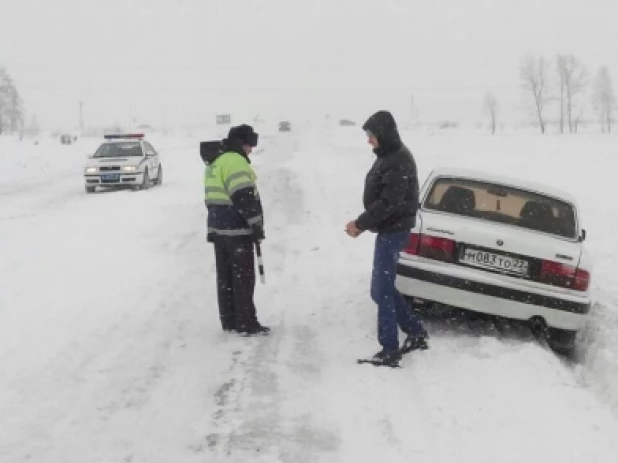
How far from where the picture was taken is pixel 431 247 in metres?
5.92

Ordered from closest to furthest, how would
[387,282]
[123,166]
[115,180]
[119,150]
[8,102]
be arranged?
[387,282], [115,180], [123,166], [119,150], [8,102]

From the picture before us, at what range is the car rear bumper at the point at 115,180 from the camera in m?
19.1

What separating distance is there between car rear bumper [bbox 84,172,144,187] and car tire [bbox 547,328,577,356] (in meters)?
15.3

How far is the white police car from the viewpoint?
19.1 meters

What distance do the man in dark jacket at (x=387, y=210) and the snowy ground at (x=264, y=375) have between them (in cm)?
35

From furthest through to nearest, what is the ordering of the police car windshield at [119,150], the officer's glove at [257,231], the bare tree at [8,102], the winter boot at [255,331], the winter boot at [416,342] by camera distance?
the bare tree at [8,102], the police car windshield at [119,150], the winter boot at [255,331], the officer's glove at [257,231], the winter boot at [416,342]

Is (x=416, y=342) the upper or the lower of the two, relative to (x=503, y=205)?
lower

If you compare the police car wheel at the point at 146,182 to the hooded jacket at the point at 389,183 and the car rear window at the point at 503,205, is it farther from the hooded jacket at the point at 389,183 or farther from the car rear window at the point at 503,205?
the hooded jacket at the point at 389,183

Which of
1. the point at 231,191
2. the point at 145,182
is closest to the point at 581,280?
the point at 231,191

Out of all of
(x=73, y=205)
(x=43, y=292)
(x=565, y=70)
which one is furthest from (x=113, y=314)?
(x=565, y=70)

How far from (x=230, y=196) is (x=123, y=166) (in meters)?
14.2

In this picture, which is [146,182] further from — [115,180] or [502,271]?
[502,271]

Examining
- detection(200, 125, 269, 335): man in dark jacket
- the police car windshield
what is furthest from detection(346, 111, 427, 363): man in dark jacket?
the police car windshield

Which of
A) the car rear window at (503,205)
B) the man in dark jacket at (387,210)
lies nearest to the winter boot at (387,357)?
the man in dark jacket at (387,210)
